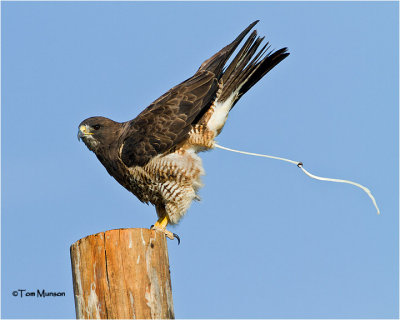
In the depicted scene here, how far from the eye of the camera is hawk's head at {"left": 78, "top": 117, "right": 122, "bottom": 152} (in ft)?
28.2

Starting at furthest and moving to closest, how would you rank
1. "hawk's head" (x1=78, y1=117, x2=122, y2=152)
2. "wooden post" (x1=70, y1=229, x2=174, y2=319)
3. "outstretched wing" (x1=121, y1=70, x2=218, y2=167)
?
"hawk's head" (x1=78, y1=117, x2=122, y2=152)
"outstretched wing" (x1=121, y1=70, x2=218, y2=167)
"wooden post" (x1=70, y1=229, x2=174, y2=319)

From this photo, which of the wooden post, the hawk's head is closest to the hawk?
the hawk's head

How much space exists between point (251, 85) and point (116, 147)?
6.97 ft

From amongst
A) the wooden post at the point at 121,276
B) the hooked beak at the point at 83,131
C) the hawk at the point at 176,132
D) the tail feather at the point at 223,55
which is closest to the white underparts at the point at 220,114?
the hawk at the point at 176,132

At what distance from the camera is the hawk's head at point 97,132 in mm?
8609

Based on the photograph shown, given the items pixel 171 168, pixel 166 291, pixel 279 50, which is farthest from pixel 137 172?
pixel 166 291

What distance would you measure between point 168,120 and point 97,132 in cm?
110

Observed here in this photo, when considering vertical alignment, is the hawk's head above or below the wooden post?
above

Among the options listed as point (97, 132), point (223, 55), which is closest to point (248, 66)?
point (223, 55)

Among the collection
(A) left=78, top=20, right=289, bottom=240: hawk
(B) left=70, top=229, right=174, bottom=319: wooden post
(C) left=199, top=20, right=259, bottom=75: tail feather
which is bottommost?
(B) left=70, top=229, right=174, bottom=319: wooden post

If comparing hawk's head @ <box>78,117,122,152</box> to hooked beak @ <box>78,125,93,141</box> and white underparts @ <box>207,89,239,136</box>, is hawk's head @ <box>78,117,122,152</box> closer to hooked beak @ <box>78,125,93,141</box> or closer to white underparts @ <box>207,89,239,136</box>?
hooked beak @ <box>78,125,93,141</box>

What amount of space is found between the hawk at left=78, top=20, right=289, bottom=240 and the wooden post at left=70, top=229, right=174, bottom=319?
2891 millimetres

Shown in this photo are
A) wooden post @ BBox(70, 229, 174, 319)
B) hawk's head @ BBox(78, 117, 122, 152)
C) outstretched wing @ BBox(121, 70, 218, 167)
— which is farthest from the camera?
hawk's head @ BBox(78, 117, 122, 152)

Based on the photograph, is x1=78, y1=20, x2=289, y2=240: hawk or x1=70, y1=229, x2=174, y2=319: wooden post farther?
x1=78, y1=20, x2=289, y2=240: hawk
